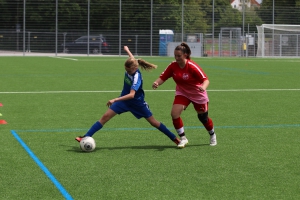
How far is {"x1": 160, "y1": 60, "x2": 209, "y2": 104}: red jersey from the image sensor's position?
29.7ft

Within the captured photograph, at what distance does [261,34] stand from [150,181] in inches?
1839

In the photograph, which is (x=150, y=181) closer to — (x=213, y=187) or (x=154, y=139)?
(x=213, y=187)

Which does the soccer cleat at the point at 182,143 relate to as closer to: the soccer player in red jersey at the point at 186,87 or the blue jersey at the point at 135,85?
the soccer player in red jersey at the point at 186,87

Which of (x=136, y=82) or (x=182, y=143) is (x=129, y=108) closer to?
(x=136, y=82)

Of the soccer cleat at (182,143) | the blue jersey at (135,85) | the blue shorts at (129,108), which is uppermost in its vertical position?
the blue jersey at (135,85)

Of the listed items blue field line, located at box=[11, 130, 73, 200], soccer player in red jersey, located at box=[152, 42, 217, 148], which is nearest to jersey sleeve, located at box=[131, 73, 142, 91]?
soccer player in red jersey, located at box=[152, 42, 217, 148]

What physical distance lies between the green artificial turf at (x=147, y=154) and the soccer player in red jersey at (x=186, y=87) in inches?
13.4

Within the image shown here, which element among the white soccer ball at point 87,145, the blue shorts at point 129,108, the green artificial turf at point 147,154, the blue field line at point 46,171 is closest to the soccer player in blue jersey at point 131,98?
the blue shorts at point 129,108

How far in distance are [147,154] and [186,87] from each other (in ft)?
4.32

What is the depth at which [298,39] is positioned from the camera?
5262 centimetres

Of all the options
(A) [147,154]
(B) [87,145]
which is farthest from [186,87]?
(B) [87,145]

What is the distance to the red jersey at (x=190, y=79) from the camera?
9.06 m

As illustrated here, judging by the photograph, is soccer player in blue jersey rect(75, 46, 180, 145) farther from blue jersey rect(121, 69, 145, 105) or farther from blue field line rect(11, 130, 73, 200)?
blue field line rect(11, 130, 73, 200)

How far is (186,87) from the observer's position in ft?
30.2
